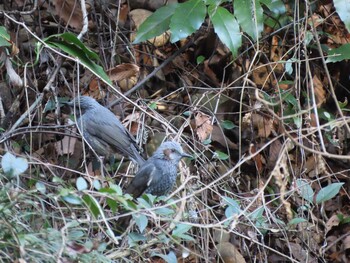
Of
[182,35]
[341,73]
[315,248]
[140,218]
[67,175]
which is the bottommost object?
[315,248]

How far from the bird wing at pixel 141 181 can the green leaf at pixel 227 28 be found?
951 mm

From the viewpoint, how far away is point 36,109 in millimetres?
5773

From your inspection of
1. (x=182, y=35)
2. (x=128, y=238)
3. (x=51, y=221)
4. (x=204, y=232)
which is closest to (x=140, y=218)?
(x=128, y=238)

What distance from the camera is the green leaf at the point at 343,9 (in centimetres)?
518

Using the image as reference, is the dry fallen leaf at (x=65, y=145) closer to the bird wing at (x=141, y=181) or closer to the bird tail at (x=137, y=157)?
the bird tail at (x=137, y=157)

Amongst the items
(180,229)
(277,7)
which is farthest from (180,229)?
(277,7)

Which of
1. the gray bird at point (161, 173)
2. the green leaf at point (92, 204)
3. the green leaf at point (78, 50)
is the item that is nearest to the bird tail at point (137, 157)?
the gray bird at point (161, 173)

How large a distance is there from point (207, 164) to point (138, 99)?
2.27ft

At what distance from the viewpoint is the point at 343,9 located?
17.1 feet

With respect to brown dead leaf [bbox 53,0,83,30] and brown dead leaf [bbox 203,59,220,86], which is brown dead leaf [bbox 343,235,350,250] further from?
brown dead leaf [bbox 53,0,83,30]

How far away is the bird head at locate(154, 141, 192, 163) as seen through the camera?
5.19 metres

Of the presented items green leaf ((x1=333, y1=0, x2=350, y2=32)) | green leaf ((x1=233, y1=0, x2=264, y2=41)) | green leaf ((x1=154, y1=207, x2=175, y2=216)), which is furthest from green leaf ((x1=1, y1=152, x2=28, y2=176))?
green leaf ((x1=333, y1=0, x2=350, y2=32))

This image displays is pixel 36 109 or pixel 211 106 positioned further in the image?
pixel 211 106

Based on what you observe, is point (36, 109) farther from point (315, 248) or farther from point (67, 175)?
point (315, 248)
